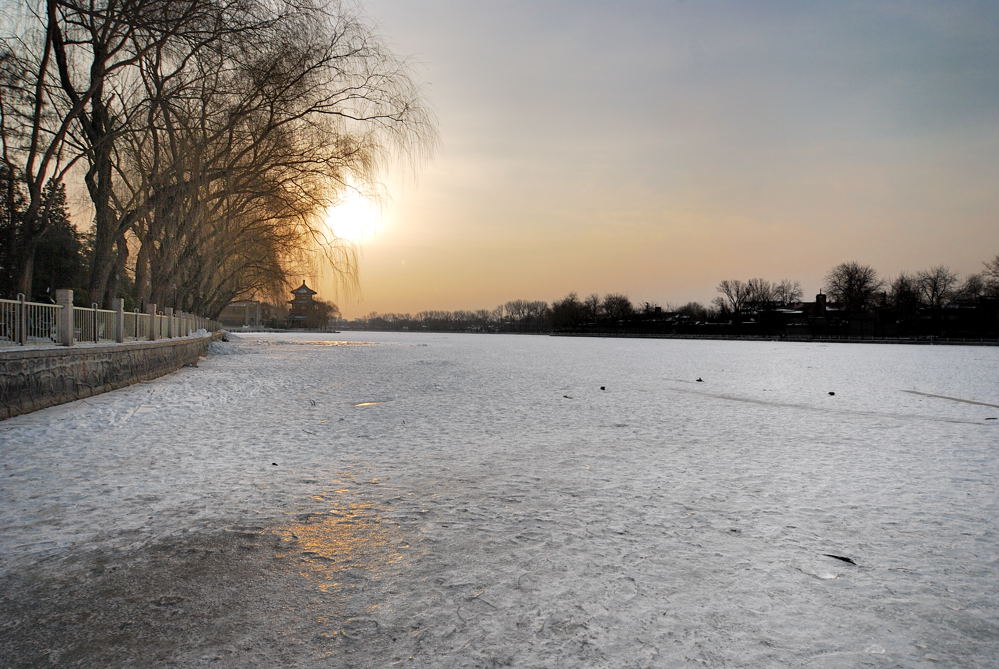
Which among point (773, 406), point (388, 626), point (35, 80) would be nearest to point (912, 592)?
point (388, 626)

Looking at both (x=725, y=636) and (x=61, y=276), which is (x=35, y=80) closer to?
(x=725, y=636)

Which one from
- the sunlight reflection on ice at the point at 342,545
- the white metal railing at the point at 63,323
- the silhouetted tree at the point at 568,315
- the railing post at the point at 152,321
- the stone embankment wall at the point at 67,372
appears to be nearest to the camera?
the sunlight reflection on ice at the point at 342,545

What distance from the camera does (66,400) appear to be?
1056cm

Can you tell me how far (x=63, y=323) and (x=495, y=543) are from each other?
10290mm

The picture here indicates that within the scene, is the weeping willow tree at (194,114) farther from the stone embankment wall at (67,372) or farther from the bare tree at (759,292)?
the bare tree at (759,292)

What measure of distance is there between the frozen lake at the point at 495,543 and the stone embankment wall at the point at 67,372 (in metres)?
0.71

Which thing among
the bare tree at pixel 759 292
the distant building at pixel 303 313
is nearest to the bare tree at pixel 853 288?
the bare tree at pixel 759 292

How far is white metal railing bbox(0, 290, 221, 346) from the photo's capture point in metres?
9.63

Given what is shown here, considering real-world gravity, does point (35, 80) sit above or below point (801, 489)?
above

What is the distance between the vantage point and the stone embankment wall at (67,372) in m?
8.88

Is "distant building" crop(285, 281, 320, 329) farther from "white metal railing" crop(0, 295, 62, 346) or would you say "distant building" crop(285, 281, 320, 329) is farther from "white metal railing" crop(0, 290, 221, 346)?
"white metal railing" crop(0, 295, 62, 346)

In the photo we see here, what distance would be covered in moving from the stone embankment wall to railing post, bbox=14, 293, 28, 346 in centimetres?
38

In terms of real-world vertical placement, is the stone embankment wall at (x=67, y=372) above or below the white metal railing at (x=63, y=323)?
below

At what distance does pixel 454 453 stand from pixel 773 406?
22.9 feet
